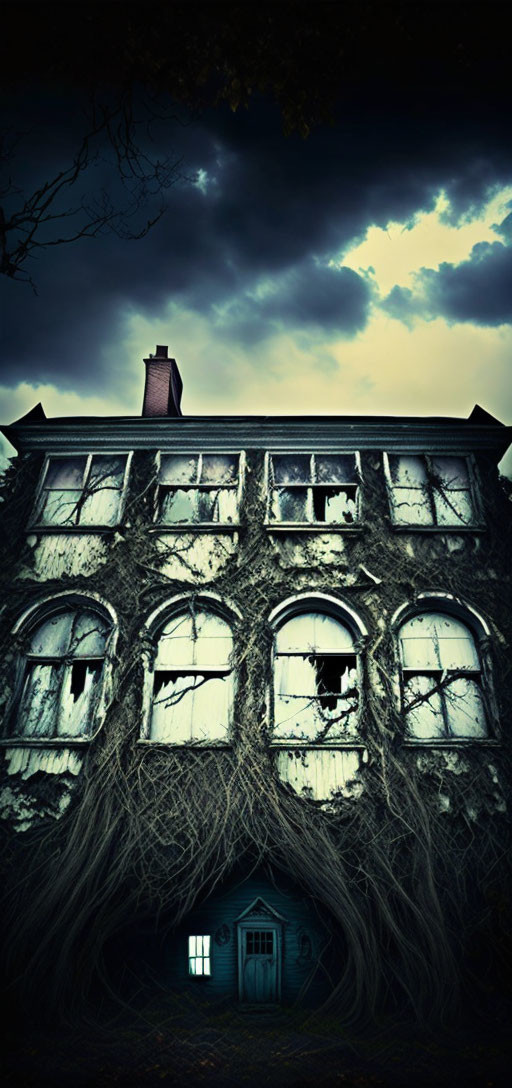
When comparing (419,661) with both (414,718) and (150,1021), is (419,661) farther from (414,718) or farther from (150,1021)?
(150,1021)

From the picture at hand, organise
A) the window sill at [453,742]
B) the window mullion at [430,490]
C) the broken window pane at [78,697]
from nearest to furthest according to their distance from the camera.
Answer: the window sill at [453,742]
the broken window pane at [78,697]
the window mullion at [430,490]

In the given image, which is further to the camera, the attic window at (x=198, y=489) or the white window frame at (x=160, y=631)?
the attic window at (x=198, y=489)

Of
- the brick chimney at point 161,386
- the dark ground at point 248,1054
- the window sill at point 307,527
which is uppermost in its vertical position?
the brick chimney at point 161,386

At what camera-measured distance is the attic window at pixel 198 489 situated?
11.8 meters

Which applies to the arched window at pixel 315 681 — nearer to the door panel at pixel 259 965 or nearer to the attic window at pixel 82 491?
the door panel at pixel 259 965

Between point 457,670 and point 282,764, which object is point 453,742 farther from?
point 282,764

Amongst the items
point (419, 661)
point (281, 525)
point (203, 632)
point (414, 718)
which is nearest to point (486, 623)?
point (419, 661)

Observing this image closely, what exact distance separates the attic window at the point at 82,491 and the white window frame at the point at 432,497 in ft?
17.2

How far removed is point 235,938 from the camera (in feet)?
30.2

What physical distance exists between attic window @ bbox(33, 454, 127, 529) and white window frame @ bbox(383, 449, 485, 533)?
5.25m

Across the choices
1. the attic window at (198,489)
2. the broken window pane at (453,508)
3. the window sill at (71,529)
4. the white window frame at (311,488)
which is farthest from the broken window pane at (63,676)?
the broken window pane at (453,508)

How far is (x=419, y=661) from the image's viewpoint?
34.3 ft

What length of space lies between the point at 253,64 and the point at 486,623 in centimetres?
857

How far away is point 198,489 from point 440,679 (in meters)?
5.71
